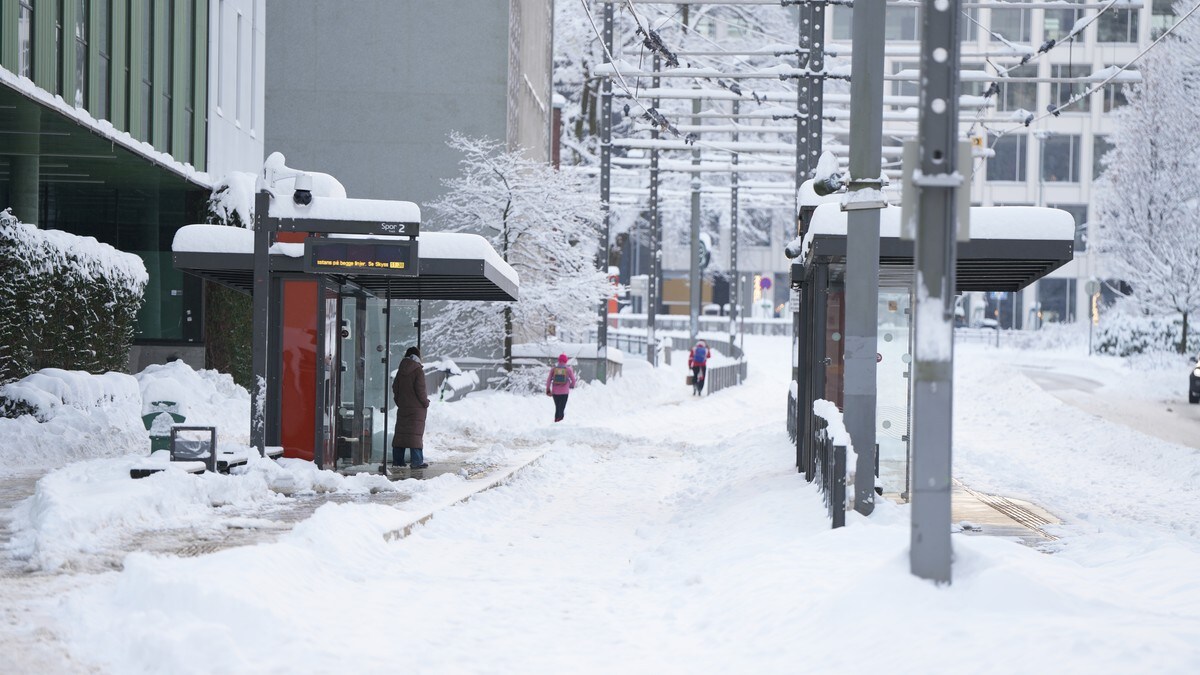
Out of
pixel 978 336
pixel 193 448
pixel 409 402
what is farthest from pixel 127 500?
pixel 978 336

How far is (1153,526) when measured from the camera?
14.6 m

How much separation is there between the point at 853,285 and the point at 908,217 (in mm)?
4898

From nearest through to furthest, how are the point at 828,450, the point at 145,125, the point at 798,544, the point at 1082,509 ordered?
the point at 798,544 < the point at 828,450 < the point at 1082,509 < the point at 145,125

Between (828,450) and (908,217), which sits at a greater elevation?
(908,217)

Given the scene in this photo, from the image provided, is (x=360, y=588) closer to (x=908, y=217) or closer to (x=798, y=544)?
(x=798, y=544)

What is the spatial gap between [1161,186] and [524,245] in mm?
20840

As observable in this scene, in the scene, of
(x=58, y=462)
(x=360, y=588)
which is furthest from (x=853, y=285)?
(x=58, y=462)

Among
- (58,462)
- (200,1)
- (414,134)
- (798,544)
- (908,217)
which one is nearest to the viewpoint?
(908,217)

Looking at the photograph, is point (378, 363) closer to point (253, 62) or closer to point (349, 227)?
point (349, 227)

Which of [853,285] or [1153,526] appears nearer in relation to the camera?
[853,285]

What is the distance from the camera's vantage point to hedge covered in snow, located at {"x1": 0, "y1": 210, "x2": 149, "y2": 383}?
18844 millimetres

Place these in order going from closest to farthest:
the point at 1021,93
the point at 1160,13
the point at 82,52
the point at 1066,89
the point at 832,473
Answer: the point at 832,473 → the point at 82,52 → the point at 1160,13 → the point at 1021,93 → the point at 1066,89

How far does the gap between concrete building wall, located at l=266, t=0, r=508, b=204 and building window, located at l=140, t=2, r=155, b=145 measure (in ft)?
54.3

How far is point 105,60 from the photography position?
24188 mm
